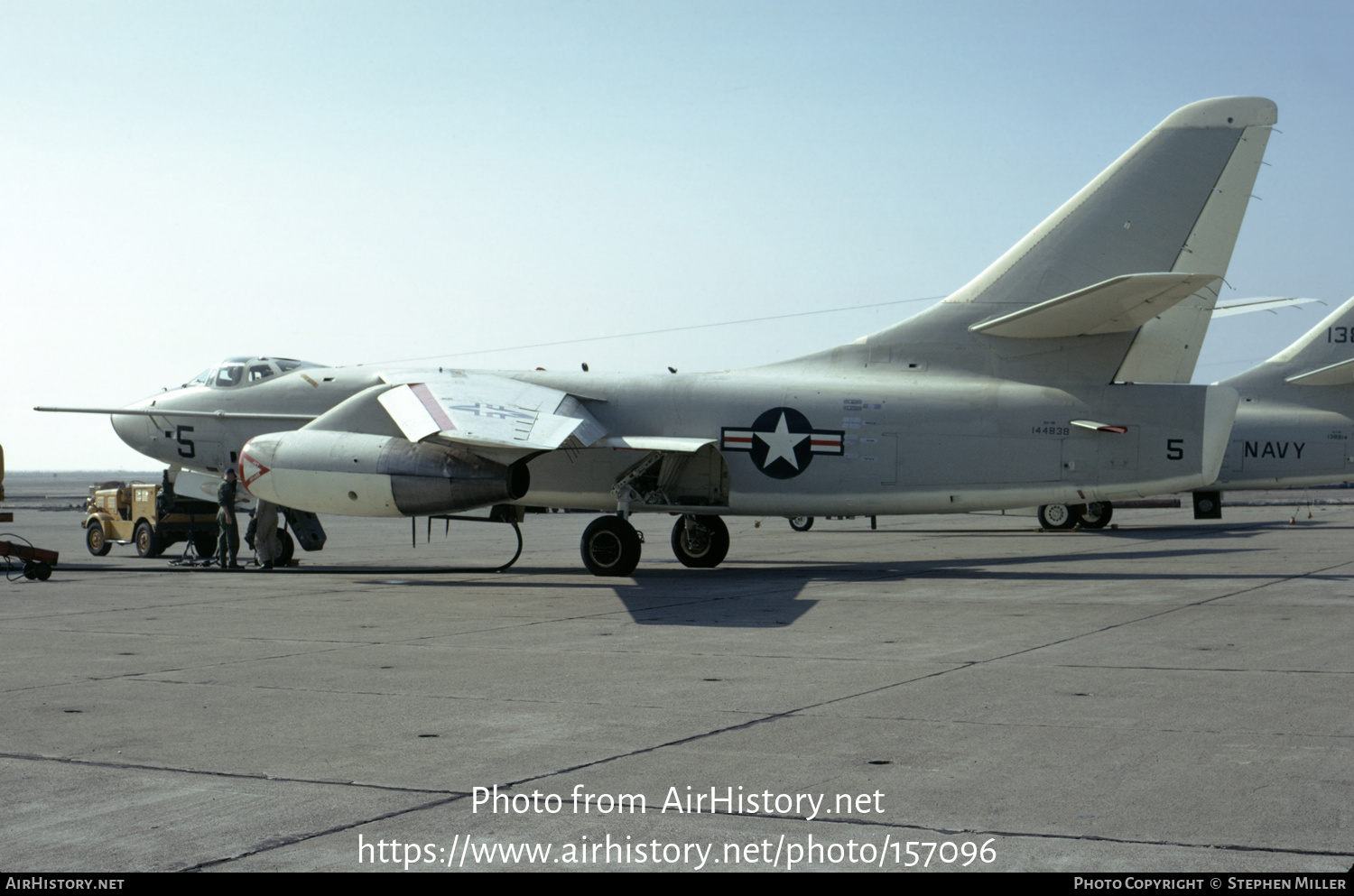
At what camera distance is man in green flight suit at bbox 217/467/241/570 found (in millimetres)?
21234

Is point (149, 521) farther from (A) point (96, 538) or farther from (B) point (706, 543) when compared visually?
(B) point (706, 543)

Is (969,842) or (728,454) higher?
(728,454)

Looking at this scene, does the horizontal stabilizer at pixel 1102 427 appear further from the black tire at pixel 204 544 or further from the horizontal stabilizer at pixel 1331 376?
the black tire at pixel 204 544

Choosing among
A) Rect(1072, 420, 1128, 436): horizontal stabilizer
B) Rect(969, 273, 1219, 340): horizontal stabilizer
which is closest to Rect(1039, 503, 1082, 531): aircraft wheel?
Rect(1072, 420, 1128, 436): horizontal stabilizer

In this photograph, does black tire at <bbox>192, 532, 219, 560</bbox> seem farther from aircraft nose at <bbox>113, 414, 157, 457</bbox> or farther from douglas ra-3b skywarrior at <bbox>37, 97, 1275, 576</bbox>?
douglas ra-3b skywarrior at <bbox>37, 97, 1275, 576</bbox>

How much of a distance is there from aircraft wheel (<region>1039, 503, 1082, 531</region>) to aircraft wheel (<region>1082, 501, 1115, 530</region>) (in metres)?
Result: 0.22

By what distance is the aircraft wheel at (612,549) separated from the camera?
18625 millimetres

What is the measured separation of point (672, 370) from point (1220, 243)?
351 inches

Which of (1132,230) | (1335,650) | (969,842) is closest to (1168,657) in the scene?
(1335,650)

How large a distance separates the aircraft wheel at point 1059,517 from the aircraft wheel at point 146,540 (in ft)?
74.3

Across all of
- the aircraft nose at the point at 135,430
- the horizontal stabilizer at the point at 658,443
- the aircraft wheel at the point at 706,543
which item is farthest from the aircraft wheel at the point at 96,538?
the aircraft wheel at the point at 706,543

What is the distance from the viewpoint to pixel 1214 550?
23.2 m
